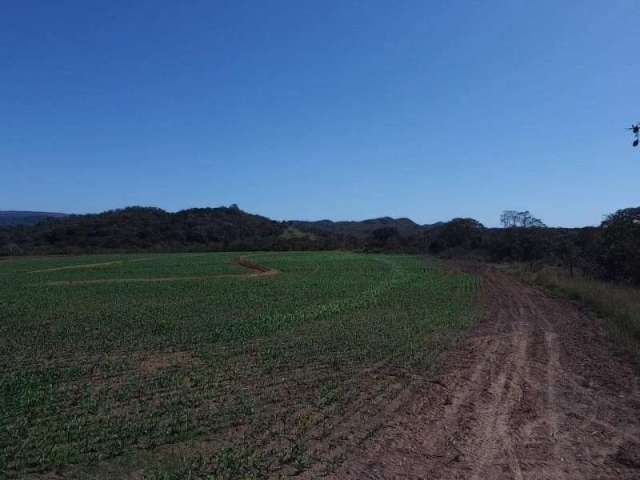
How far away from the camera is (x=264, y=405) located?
7.72 m

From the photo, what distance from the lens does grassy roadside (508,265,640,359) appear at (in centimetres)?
1320

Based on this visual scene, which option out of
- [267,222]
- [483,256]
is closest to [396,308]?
[483,256]

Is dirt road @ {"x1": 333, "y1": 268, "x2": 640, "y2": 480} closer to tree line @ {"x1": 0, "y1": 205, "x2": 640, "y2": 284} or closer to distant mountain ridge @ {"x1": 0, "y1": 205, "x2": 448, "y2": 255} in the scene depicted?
tree line @ {"x1": 0, "y1": 205, "x2": 640, "y2": 284}

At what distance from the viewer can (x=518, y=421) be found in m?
7.12

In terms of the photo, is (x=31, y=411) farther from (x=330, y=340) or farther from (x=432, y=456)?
(x=330, y=340)

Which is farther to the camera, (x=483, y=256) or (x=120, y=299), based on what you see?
(x=483, y=256)

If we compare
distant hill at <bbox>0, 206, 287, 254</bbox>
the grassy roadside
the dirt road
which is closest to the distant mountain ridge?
distant hill at <bbox>0, 206, 287, 254</bbox>

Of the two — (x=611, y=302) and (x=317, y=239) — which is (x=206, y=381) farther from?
(x=317, y=239)

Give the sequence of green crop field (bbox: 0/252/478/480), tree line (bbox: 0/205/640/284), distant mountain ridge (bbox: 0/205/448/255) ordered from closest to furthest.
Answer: green crop field (bbox: 0/252/478/480)
tree line (bbox: 0/205/640/284)
distant mountain ridge (bbox: 0/205/448/255)

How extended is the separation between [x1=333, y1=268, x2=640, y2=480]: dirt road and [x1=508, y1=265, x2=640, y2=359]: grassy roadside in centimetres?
105

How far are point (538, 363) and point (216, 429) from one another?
269 inches

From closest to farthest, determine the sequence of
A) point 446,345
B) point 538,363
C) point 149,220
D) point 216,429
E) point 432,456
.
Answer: point 432,456 < point 216,429 < point 538,363 < point 446,345 < point 149,220

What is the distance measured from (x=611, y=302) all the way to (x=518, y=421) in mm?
13383

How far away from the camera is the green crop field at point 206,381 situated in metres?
5.90
